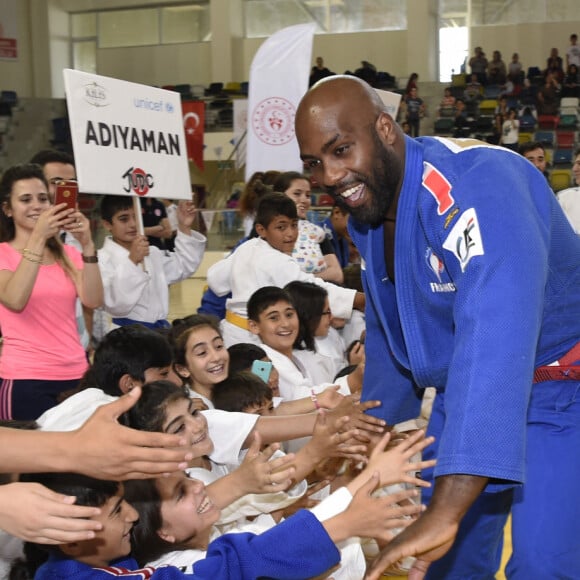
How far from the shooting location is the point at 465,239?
72.7 inches

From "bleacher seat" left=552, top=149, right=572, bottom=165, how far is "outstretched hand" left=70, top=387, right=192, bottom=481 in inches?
616

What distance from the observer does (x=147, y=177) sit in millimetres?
5047

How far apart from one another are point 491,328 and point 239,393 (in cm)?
202

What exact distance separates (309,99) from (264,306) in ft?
8.18

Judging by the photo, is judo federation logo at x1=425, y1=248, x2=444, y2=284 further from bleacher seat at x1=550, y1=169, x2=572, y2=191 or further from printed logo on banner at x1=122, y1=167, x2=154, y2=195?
bleacher seat at x1=550, y1=169, x2=572, y2=191

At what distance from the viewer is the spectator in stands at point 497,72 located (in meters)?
17.8

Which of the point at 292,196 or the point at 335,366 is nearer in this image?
the point at 335,366

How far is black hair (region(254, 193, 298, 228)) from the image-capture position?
16.5ft

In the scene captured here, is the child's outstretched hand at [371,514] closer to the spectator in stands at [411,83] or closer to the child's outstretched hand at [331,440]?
the child's outstretched hand at [331,440]

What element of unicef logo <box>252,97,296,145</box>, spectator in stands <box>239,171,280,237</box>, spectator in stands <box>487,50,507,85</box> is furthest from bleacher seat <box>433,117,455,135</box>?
spectator in stands <box>239,171,280,237</box>

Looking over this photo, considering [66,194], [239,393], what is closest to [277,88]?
[66,194]

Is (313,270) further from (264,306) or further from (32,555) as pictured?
(32,555)

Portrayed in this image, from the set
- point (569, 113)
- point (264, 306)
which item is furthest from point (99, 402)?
point (569, 113)

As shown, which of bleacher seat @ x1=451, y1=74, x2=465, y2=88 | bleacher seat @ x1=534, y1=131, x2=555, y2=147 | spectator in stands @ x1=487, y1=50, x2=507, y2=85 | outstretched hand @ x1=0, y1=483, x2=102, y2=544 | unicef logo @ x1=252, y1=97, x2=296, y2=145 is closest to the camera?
outstretched hand @ x1=0, y1=483, x2=102, y2=544
